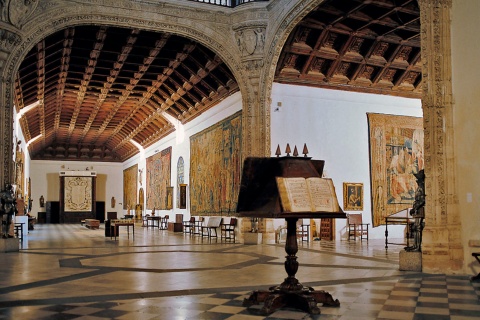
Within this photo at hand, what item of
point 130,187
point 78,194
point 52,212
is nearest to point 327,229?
point 130,187

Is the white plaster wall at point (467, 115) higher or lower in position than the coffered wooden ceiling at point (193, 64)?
lower

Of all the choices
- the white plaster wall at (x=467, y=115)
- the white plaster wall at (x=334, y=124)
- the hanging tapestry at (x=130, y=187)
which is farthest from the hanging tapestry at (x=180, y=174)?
the white plaster wall at (x=467, y=115)

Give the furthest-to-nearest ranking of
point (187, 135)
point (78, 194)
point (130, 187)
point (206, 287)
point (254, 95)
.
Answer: point (78, 194) < point (130, 187) < point (187, 135) < point (254, 95) < point (206, 287)

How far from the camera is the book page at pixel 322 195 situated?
587cm

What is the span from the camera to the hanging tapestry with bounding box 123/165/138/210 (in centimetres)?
4038

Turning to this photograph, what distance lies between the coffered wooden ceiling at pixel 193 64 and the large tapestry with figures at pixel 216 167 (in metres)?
1.40

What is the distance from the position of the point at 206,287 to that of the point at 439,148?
16.6ft

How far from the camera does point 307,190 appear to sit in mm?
5914

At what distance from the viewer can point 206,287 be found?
7484mm

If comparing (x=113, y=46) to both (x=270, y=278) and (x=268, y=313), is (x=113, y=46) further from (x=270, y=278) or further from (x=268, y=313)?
(x=268, y=313)

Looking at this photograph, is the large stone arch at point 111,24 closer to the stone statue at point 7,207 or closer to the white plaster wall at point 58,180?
the stone statue at point 7,207

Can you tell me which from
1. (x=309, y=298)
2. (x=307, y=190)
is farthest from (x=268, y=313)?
(x=307, y=190)

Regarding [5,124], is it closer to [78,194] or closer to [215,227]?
[215,227]

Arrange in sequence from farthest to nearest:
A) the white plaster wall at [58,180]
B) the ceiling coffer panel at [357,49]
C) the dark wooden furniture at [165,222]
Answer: the white plaster wall at [58,180] < the dark wooden furniture at [165,222] < the ceiling coffer panel at [357,49]
